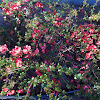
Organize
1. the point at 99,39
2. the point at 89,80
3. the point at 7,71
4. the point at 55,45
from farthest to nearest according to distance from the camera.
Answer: the point at 55,45 < the point at 99,39 < the point at 89,80 < the point at 7,71

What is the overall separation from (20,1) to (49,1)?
1.99 feet

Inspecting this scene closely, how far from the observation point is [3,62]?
168 centimetres

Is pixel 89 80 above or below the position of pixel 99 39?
below

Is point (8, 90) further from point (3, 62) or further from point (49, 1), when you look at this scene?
point (49, 1)

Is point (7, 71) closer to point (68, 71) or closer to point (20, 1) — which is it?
point (68, 71)

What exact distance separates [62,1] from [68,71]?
182 cm

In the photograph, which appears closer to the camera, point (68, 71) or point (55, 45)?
point (68, 71)

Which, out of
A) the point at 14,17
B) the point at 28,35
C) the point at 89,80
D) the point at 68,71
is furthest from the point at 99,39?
the point at 14,17

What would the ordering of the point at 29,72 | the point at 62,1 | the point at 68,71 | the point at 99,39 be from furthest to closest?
the point at 62,1 < the point at 99,39 < the point at 29,72 < the point at 68,71

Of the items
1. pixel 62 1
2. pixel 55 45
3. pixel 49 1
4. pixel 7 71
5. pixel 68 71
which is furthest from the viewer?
pixel 62 1

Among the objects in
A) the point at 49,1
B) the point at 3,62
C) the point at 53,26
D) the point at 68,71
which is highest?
the point at 49,1

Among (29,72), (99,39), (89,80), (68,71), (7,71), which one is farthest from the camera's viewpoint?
(99,39)

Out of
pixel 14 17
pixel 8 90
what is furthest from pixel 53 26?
pixel 8 90

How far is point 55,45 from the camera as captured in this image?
2178 millimetres
